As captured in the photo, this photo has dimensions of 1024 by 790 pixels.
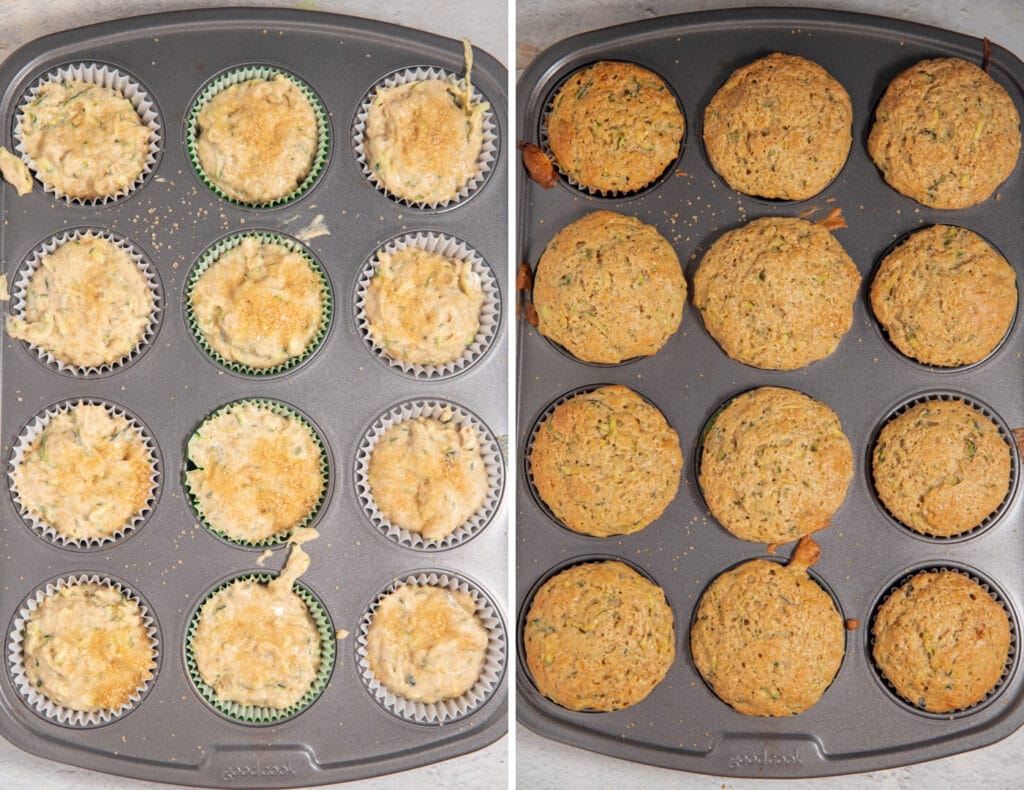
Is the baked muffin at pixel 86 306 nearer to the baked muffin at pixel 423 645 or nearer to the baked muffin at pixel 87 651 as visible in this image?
the baked muffin at pixel 87 651

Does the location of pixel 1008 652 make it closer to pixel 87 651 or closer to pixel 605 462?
pixel 605 462

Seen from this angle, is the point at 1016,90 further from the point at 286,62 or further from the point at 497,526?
the point at 286,62

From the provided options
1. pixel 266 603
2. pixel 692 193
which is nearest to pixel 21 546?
pixel 266 603

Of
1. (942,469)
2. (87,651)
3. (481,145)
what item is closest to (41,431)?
(87,651)

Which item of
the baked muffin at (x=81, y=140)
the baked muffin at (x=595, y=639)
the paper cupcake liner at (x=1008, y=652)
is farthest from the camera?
the baked muffin at (x=81, y=140)

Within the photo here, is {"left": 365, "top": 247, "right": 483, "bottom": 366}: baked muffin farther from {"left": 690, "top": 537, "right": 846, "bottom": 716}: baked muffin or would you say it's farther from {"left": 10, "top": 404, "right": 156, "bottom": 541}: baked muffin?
{"left": 690, "top": 537, "right": 846, "bottom": 716}: baked muffin

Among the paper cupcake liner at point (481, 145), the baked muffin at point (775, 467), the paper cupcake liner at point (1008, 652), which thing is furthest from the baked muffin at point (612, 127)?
the paper cupcake liner at point (1008, 652)
